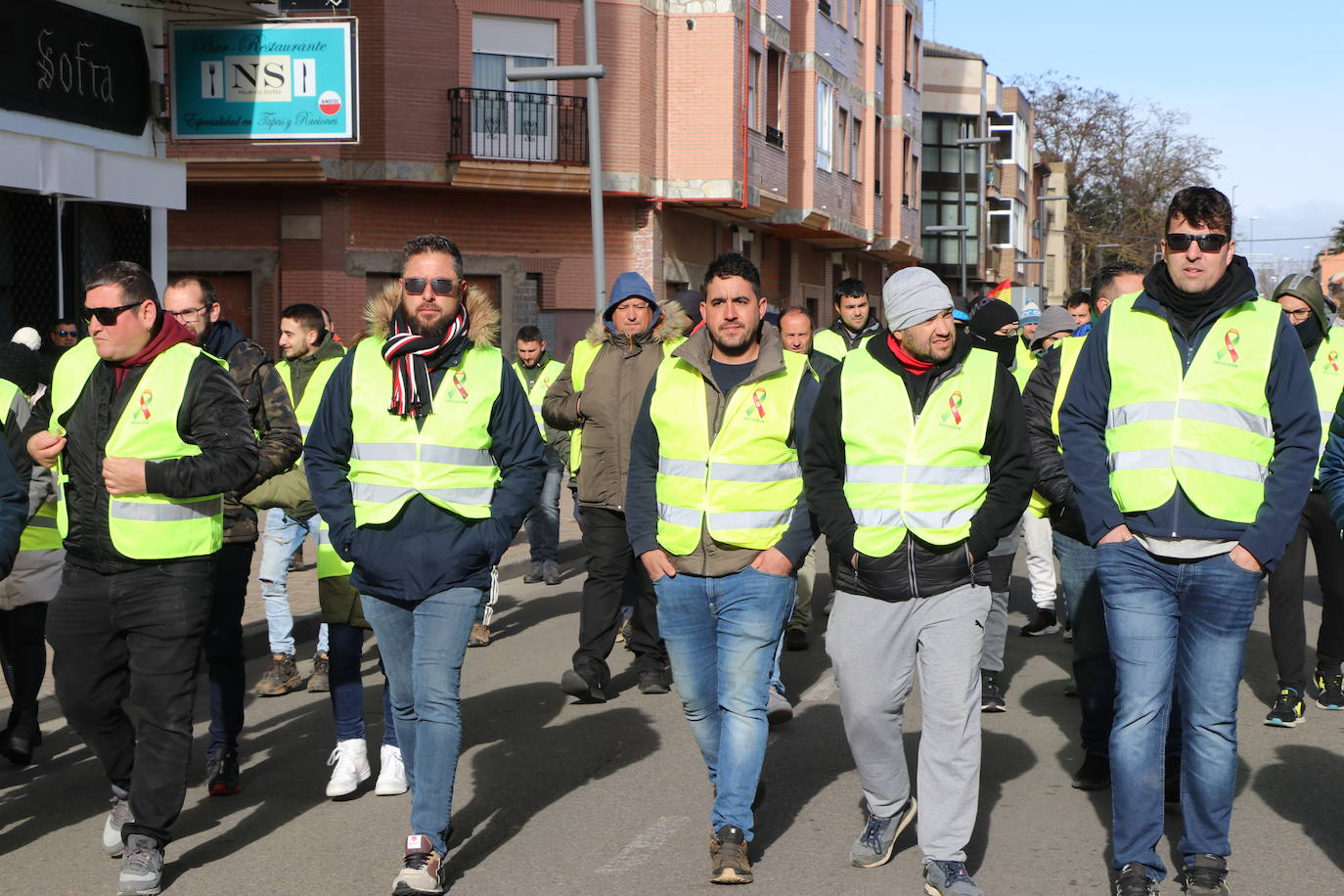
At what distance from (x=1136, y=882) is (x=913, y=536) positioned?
1.25 meters

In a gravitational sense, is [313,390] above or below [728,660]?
above

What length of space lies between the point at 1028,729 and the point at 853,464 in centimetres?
288

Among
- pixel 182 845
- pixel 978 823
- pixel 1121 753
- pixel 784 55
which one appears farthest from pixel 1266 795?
pixel 784 55

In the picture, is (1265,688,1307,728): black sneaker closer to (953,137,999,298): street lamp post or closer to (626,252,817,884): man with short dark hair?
(626,252,817,884): man with short dark hair

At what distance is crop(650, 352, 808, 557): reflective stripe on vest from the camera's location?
5.52m

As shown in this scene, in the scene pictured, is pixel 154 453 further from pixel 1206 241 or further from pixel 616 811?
pixel 1206 241

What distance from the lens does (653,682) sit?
8.43 meters

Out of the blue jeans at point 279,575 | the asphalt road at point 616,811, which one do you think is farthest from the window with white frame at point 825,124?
the asphalt road at point 616,811

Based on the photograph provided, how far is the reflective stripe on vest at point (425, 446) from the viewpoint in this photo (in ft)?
17.5

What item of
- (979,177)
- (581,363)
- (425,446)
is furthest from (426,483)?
(979,177)

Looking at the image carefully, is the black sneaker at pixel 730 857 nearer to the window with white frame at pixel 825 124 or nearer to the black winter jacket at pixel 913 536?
the black winter jacket at pixel 913 536

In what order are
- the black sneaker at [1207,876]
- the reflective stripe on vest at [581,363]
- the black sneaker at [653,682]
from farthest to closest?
the reflective stripe on vest at [581,363] → the black sneaker at [653,682] → the black sneaker at [1207,876]

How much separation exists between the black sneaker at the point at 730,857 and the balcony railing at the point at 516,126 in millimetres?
19865

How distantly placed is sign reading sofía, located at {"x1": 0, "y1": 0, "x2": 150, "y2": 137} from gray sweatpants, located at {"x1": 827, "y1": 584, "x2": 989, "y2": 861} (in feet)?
29.6
